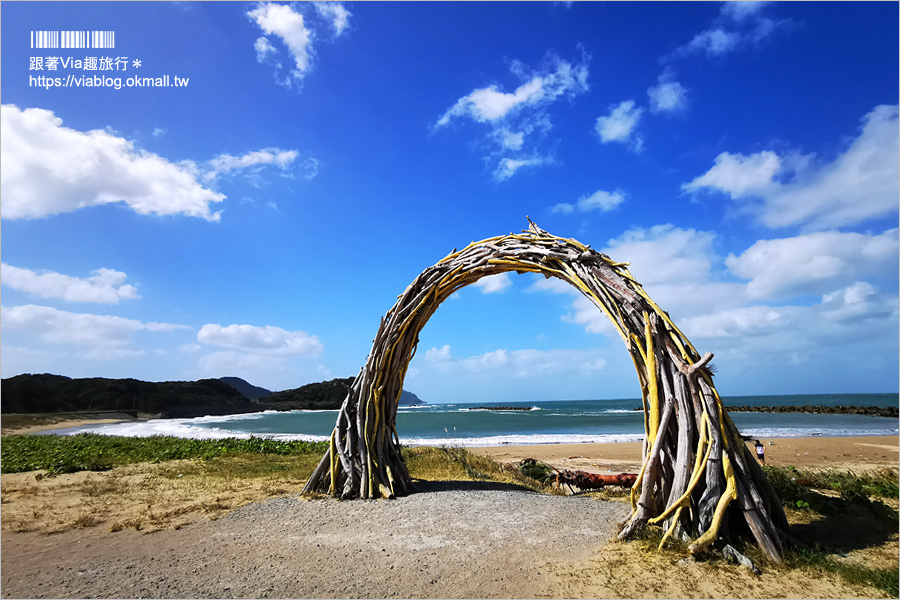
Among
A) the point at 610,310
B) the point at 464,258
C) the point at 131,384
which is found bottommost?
the point at 131,384

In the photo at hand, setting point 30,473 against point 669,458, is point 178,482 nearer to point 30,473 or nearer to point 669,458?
point 30,473

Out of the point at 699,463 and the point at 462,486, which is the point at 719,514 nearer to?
the point at 699,463

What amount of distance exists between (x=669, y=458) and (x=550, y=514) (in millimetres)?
1390

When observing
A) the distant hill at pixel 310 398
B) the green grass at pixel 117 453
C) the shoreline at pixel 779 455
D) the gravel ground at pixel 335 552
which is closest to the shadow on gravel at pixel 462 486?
the gravel ground at pixel 335 552

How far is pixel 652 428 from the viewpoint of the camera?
3893mm

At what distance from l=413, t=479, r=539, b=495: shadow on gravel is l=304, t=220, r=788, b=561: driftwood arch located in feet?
1.13

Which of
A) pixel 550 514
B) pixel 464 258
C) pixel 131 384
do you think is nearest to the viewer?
pixel 550 514

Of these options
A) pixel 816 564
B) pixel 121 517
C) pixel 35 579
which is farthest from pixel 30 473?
pixel 816 564

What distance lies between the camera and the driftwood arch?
349 centimetres

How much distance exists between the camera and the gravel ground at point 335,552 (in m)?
3.14

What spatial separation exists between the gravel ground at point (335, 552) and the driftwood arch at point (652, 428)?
1.73 feet

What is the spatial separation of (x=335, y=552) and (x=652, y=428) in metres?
2.72

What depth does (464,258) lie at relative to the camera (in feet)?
18.4

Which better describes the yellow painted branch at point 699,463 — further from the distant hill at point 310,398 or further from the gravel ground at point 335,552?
the distant hill at point 310,398
